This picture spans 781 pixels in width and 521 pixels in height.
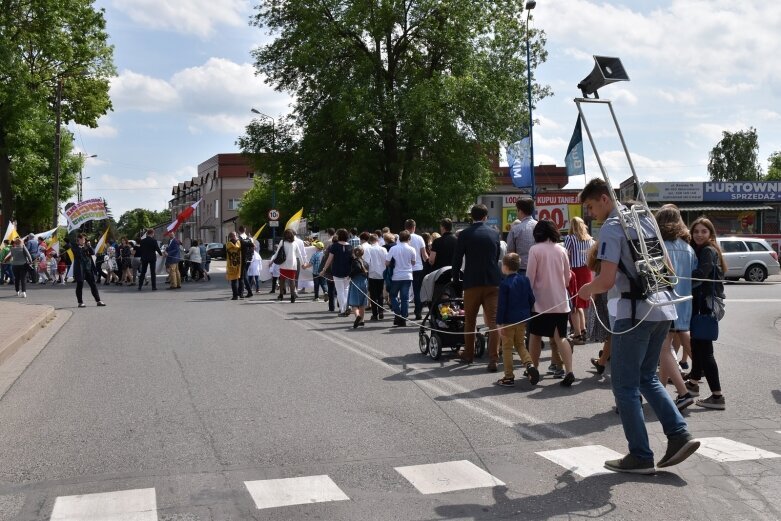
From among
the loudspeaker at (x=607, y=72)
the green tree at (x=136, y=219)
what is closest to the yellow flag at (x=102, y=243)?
the loudspeaker at (x=607, y=72)

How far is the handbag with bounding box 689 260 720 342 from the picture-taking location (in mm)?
7793

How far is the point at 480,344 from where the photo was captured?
11.1 meters

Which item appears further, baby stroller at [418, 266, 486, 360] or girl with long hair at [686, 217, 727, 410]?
baby stroller at [418, 266, 486, 360]

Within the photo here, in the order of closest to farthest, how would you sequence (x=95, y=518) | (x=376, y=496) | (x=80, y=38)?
1. (x=95, y=518)
2. (x=376, y=496)
3. (x=80, y=38)

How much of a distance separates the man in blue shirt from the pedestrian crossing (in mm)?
313

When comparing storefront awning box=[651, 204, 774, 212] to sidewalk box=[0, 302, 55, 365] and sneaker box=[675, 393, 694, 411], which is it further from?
sneaker box=[675, 393, 694, 411]

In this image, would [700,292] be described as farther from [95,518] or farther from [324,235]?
[324,235]

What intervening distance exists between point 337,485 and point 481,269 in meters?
4.97

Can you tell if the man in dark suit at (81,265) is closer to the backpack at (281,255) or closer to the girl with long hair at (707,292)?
the backpack at (281,255)

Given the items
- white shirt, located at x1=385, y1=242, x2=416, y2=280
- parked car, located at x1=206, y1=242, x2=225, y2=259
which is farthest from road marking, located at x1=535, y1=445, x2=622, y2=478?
parked car, located at x1=206, y1=242, x2=225, y2=259

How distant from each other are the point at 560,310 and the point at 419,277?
8.78m

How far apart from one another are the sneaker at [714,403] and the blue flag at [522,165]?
23.2 metres

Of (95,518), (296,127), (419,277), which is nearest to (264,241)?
(296,127)

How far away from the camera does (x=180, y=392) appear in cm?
865
